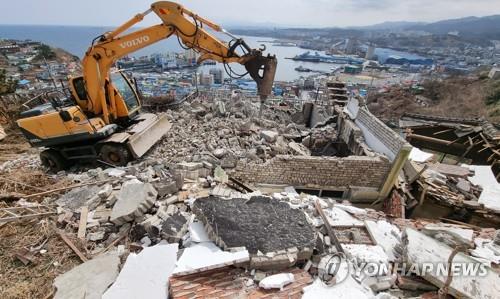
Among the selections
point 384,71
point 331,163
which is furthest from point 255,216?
point 384,71

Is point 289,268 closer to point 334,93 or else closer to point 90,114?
point 90,114

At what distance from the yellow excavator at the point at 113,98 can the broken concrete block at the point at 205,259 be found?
13.2ft

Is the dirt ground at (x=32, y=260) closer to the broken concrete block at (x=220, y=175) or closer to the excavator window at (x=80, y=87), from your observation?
the broken concrete block at (x=220, y=175)

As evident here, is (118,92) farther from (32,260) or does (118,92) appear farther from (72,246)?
(32,260)

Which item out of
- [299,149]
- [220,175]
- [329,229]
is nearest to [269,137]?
[299,149]

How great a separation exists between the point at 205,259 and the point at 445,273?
3.31 metres

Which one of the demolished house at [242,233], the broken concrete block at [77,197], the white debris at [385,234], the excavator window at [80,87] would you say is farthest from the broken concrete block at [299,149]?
the excavator window at [80,87]

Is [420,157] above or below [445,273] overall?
above

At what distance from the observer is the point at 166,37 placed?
6281 mm

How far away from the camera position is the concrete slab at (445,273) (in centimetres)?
333

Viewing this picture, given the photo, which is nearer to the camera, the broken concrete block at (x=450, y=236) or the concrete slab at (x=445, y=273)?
the concrete slab at (x=445, y=273)

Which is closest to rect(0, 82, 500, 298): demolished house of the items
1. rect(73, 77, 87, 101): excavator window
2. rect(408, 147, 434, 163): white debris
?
rect(408, 147, 434, 163): white debris

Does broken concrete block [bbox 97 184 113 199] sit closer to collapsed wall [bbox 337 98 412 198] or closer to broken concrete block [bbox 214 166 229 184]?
broken concrete block [bbox 214 166 229 184]

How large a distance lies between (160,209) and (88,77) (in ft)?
14.7
